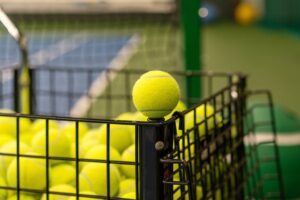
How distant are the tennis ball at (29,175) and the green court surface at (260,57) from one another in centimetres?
293

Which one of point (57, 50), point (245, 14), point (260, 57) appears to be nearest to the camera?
point (260, 57)

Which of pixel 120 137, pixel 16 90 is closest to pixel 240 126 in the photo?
pixel 120 137

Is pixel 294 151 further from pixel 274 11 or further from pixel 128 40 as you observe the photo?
pixel 274 11

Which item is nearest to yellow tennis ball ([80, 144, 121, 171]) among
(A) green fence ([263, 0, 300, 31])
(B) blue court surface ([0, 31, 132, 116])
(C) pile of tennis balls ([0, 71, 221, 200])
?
(C) pile of tennis balls ([0, 71, 221, 200])

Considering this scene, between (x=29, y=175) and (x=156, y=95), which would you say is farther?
(x=29, y=175)

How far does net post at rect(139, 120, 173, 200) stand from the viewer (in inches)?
32.3

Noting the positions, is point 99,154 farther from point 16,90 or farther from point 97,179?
point 16,90

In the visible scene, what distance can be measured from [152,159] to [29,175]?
27 centimetres

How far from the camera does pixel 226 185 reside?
119 centimetres

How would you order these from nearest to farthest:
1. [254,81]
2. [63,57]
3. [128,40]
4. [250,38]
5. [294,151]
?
[294,151]
[254,81]
[63,57]
[128,40]
[250,38]

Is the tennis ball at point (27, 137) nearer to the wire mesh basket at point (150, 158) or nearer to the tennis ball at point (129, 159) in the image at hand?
the wire mesh basket at point (150, 158)

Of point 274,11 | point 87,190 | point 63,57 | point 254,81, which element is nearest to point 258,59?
point 254,81

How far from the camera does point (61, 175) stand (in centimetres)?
108

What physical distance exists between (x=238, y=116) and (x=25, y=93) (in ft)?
1.97
